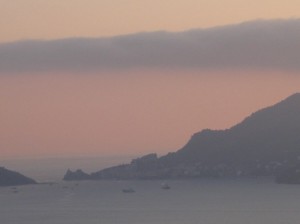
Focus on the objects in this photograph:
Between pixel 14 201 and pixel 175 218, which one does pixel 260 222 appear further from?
pixel 14 201

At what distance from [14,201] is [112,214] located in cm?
3514

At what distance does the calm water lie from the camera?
141000mm

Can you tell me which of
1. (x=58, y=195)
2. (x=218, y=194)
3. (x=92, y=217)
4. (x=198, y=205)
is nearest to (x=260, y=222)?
(x=92, y=217)

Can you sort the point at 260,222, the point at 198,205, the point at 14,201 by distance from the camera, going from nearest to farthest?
1. the point at 260,222
2. the point at 198,205
3. the point at 14,201

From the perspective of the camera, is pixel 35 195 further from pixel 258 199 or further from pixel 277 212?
pixel 277 212

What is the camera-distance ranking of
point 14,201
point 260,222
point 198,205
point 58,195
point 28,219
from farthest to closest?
point 58,195 → point 14,201 → point 198,205 → point 28,219 → point 260,222

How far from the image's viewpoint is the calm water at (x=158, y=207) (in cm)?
14100

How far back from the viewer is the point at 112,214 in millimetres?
150875

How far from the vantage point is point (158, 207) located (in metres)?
164

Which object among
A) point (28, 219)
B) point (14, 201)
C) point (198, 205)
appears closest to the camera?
point (28, 219)

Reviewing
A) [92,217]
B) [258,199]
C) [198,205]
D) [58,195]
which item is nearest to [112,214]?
[92,217]

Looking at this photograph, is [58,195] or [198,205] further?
[58,195]

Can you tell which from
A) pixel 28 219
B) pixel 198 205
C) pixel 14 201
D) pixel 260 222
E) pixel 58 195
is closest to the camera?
pixel 260 222

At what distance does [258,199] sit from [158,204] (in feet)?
43.6
